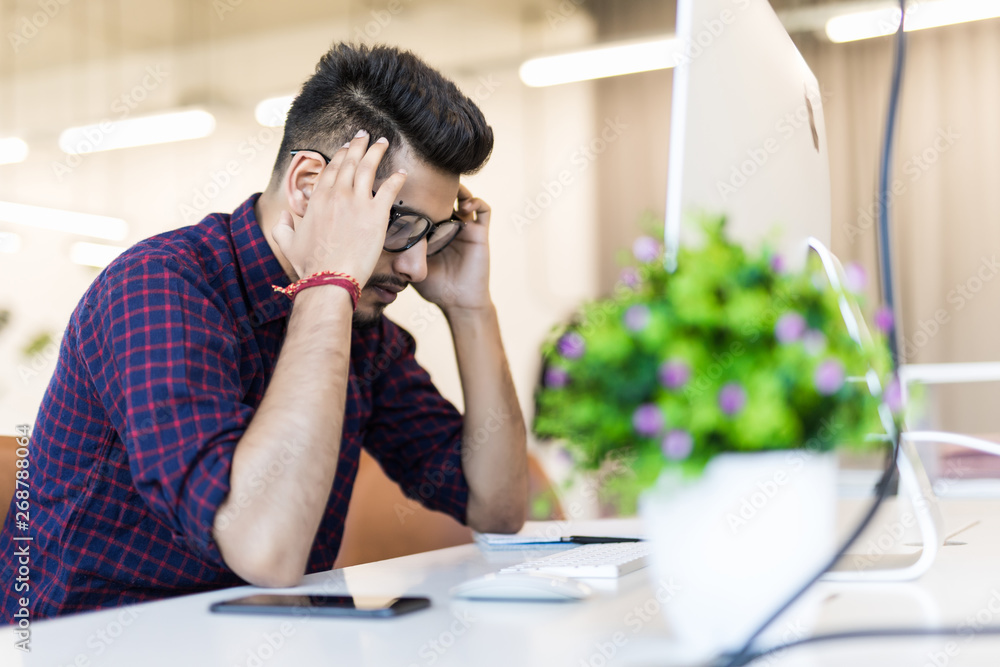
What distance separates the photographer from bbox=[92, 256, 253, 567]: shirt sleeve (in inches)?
31.9

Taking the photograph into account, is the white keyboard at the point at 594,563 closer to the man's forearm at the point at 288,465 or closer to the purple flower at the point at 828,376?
the man's forearm at the point at 288,465

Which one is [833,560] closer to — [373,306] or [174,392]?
[174,392]

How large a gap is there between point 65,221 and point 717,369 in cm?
329

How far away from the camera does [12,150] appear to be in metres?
3.20

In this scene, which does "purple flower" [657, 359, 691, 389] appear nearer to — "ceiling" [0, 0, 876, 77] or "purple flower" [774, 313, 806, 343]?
"purple flower" [774, 313, 806, 343]

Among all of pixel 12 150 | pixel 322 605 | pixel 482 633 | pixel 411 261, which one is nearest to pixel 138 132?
pixel 12 150

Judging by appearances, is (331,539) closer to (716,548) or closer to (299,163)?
(299,163)

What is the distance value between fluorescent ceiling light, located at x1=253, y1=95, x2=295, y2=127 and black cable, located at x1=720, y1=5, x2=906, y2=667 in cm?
362

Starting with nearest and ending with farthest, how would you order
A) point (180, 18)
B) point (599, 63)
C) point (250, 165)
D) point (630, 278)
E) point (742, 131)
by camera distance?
point (630, 278) → point (742, 131) → point (180, 18) → point (250, 165) → point (599, 63)

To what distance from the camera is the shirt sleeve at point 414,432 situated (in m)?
1.35

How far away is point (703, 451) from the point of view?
1.49 feet

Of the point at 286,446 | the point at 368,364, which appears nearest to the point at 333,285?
the point at 286,446

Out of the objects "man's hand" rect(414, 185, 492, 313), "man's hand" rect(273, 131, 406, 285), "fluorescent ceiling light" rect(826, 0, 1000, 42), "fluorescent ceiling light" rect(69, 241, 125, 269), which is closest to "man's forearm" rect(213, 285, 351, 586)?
"man's hand" rect(273, 131, 406, 285)

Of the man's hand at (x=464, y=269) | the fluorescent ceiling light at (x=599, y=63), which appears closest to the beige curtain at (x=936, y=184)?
the fluorescent ceiling light at (x=599, y=63)
